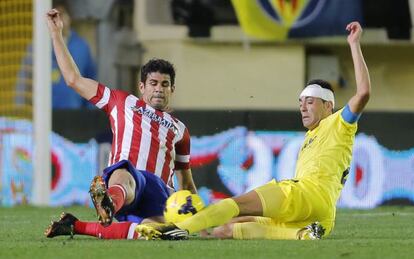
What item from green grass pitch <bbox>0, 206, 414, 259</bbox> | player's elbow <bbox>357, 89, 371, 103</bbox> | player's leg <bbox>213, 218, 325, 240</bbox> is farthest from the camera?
player's leg <bbox>213, 218, 325, 240</bbox>

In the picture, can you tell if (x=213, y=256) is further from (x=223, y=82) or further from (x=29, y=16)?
(x=223, y=82)

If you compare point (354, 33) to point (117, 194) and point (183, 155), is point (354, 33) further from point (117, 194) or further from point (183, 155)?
point (117, 194)

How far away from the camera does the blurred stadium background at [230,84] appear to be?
17.2m

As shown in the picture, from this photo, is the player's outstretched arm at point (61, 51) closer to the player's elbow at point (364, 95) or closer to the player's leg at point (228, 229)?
the player's leg at point (228, 229)

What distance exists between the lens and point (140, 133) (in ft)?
36.0

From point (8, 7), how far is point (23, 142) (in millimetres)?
2106

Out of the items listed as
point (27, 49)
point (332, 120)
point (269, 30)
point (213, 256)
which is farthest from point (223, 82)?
point (213, 256)

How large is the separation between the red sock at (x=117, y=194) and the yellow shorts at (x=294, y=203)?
0.96 meters

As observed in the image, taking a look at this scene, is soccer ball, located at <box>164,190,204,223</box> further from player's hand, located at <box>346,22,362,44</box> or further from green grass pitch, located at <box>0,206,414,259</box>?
player's hand, located at <box>346,22,362,44</box>

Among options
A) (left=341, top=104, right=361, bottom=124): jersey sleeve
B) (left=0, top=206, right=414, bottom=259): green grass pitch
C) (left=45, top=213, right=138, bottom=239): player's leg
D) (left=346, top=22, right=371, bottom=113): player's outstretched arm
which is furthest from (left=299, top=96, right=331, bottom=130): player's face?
(left=45, top=213, right=138, bottom=239): player's leg

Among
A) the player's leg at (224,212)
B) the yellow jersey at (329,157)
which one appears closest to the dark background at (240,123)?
the yellow jersey at (329,157)

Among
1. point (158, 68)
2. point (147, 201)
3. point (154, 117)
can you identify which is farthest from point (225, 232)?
point (158, 68)

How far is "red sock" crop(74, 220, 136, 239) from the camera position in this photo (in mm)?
10266

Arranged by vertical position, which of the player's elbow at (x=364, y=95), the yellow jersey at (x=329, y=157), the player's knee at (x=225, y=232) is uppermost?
the player's elbow at (x=364, y=95)
